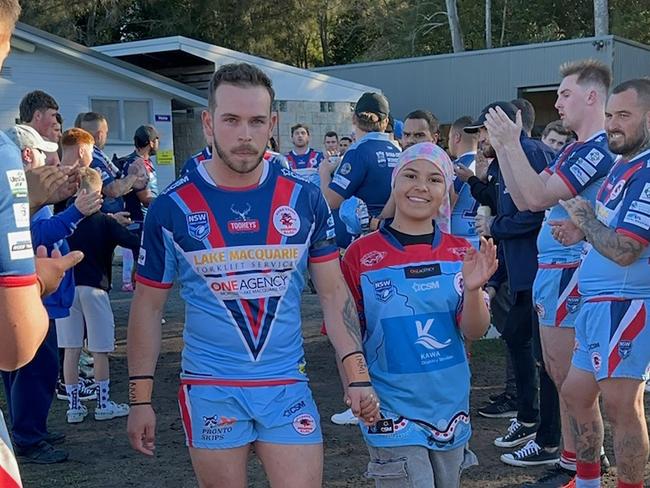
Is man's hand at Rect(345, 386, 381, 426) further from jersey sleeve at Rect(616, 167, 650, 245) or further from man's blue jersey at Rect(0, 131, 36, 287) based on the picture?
jersey sleeve at Rect(616, 167, 650, 245)

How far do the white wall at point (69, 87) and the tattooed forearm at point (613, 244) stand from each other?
568 inches

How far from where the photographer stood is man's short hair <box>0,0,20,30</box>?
2033mm

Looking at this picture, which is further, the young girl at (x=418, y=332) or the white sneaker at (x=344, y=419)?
the white sneaker at (x=344, y=419)

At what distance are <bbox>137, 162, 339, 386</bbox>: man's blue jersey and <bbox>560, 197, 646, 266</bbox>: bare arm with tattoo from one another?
1.56m

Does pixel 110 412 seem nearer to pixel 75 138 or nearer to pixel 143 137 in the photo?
pixel 75 138

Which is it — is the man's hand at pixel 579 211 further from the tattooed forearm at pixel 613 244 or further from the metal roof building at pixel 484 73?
the metal roof building at pixel 484 73

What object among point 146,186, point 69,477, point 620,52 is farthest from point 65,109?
point 620,52

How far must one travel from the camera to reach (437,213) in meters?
3.71

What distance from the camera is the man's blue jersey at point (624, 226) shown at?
3865mm

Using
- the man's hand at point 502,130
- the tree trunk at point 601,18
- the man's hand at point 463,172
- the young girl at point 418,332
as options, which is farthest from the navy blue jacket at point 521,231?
the tree trunk at point 601,18

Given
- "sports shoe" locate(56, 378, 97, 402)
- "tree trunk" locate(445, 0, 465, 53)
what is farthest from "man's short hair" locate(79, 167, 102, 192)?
"tree trunk" locate(445, 0, 465, 53)

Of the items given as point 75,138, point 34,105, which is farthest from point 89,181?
point 34,105

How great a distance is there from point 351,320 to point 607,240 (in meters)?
1.43

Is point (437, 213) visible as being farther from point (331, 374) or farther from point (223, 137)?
point (331, 374)
